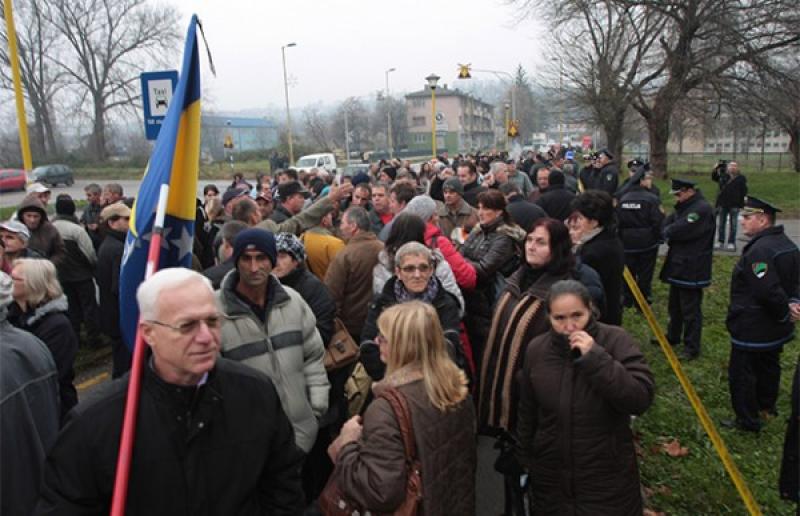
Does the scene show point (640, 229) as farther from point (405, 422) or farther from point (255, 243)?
point (405, 422)

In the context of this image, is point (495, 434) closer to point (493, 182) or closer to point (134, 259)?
point (134, 259)

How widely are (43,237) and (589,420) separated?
6.25 m

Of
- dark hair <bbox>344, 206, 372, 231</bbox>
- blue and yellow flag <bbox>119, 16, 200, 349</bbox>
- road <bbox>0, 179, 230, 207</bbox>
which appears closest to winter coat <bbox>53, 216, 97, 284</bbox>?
dark hair <bbox>344, 206, 372, 231</bbox>

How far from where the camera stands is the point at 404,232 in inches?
163

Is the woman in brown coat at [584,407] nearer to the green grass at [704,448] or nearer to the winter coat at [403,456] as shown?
the winter coat at [403,456]

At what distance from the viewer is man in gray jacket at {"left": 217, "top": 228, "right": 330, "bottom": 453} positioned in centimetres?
306

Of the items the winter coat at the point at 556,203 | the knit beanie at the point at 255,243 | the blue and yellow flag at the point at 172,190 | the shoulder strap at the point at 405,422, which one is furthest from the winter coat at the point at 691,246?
the blue and yellow flag at the point at 172,190

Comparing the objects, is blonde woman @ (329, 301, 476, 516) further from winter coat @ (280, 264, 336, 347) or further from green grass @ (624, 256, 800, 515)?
green grass @ (624, 256, 800, 515)

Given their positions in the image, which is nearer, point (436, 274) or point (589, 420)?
point (589, 420)

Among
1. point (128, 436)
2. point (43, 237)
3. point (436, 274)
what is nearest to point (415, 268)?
point (436, 274)

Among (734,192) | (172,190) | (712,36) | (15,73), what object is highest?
(712,36)

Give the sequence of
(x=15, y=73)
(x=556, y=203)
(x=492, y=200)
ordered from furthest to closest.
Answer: (x=15, y=73) < (x=556, y=203) < (x=492, y=200)

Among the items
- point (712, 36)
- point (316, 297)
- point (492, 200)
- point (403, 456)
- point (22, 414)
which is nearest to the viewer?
point (403, 456)

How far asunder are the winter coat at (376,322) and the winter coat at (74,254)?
482 cm
